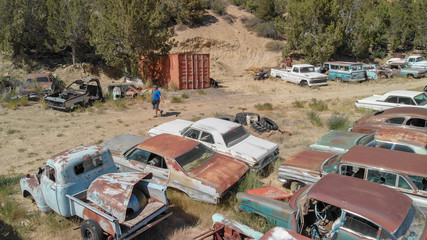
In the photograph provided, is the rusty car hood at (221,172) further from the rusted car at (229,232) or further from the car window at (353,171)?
the car window at (353,171)

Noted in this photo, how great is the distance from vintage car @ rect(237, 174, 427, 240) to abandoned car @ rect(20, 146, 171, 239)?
2195mm

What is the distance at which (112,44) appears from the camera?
2084cm

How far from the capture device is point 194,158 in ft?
23.7

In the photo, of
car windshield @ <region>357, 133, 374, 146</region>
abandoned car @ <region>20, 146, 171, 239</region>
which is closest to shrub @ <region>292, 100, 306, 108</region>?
car windshield @ <region>357, 133, 374, 146</region>

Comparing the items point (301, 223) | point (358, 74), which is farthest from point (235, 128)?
point (358, 74)

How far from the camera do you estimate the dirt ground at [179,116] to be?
10.2 m

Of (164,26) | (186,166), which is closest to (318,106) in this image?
(186,166)

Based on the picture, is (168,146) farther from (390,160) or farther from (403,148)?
(403,148)

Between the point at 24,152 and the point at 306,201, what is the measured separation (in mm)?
9502

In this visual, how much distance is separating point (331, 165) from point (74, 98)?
12.9 meters

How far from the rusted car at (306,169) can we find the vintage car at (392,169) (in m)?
0.47

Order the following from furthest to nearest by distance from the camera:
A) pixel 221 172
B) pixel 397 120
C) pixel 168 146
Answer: pixel 397 120
pixel 168 146
pixel 221 172

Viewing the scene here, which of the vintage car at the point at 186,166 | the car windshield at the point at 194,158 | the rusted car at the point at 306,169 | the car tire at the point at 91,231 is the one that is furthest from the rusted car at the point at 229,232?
the rusted car at the point at 306,169

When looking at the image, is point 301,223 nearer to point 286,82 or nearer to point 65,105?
point 65,105
